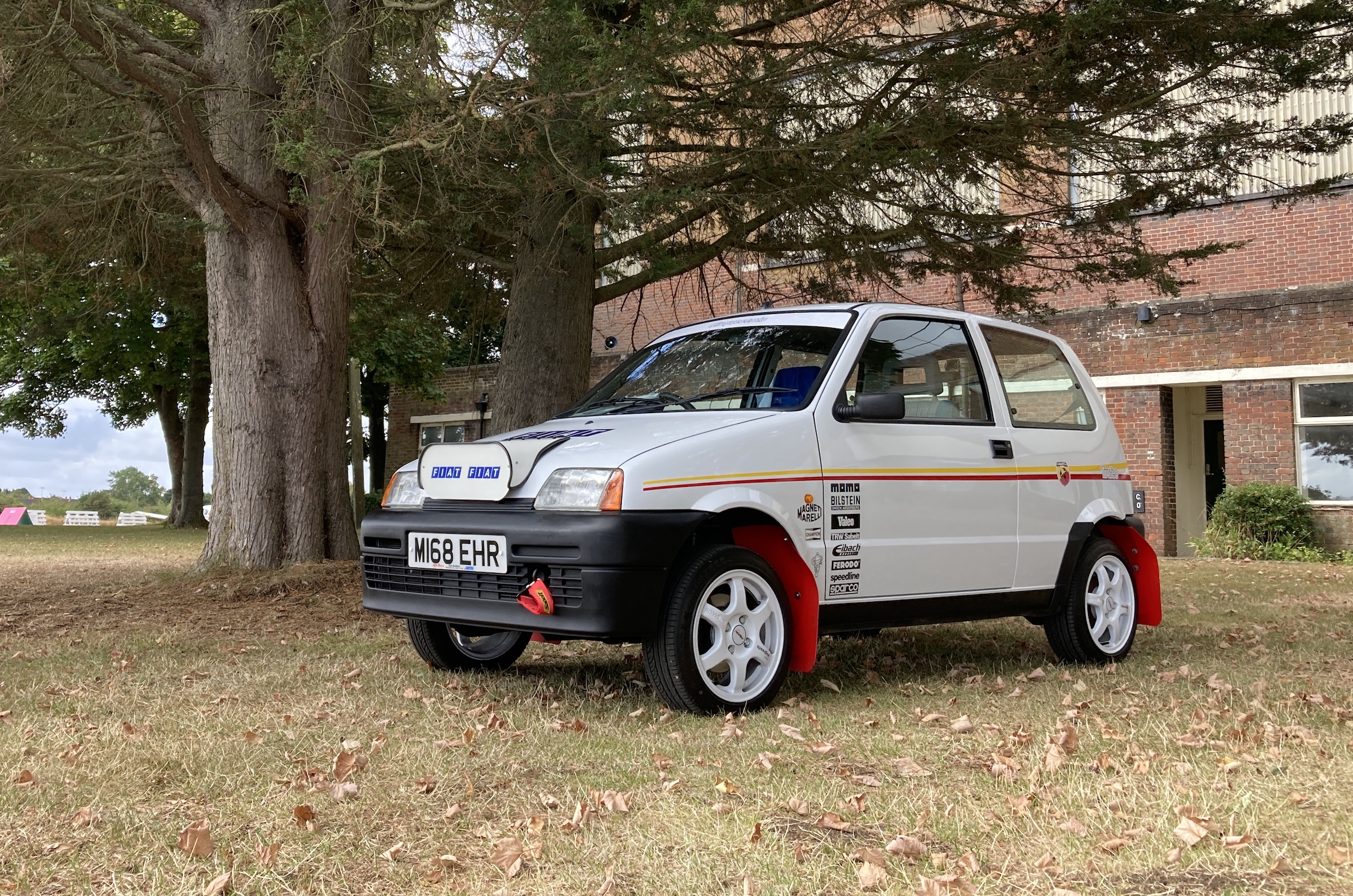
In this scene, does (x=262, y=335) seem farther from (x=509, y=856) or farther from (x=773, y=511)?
(x=509, y=856)

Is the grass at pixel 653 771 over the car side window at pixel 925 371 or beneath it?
beneath

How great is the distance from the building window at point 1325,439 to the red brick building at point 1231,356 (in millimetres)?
19

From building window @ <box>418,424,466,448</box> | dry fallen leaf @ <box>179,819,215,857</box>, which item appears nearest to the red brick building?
building window @ <box>418,424,466,448</box>

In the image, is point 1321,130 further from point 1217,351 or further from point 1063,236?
point 1217,351

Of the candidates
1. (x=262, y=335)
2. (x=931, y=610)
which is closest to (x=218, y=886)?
(x=931, y=610)

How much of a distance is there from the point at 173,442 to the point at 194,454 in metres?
2.60

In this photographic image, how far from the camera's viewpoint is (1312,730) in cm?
492

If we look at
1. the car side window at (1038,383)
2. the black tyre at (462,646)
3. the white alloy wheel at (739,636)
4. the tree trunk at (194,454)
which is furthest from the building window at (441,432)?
the white alloy wheel at (739,636)

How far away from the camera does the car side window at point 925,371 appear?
6.16 meters

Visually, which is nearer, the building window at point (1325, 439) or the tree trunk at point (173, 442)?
the building window at point (1325, 439)

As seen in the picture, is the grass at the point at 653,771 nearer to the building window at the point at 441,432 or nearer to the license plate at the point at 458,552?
the license plate at the point at 458,552

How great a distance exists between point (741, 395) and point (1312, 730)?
9.34ft

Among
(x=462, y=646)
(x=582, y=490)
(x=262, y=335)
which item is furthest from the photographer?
(x=262, y=335)

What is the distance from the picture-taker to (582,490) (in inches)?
203
